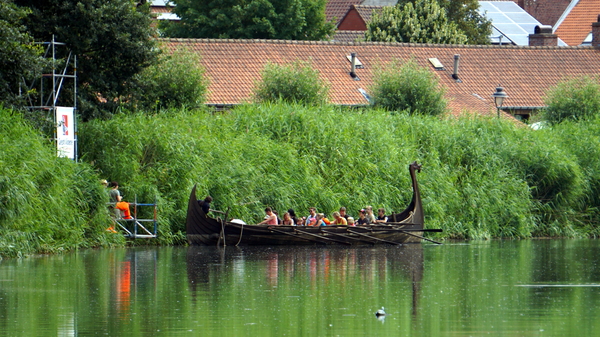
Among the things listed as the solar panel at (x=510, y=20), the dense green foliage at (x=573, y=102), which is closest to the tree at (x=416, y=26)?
the solar panel at (x=510, y=20)

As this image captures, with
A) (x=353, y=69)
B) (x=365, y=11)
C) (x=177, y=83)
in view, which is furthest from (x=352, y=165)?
(x=365, y=11)

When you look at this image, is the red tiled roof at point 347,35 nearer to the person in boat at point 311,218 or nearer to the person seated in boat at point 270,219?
the person in boat at point 311,218

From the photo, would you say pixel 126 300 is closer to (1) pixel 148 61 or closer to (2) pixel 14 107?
(2) pixel 14 107

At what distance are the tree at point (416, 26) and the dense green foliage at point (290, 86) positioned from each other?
21.0 metres

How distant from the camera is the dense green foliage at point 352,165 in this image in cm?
3297

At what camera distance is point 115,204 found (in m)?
31.4

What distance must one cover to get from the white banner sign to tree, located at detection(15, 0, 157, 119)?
179 centimetres

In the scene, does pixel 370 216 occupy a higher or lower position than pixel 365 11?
lower

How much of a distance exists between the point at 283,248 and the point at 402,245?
3.91 metres

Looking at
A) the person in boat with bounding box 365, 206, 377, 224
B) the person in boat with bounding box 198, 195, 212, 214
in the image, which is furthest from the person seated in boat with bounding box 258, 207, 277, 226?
the person in boat with bounding box 365, 206, 377, 224

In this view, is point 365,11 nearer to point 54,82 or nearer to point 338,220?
point 338,220

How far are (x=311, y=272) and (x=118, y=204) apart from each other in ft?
29.9

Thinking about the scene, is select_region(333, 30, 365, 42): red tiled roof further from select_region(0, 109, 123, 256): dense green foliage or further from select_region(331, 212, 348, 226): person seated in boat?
select_region(0, 109, 123, 256): dense green foliage

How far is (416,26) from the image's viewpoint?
61.9 metres
